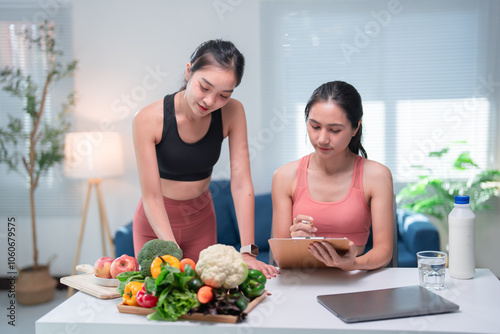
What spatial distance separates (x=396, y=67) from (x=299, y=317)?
3046 millimetres

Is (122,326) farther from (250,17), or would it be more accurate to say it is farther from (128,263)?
(250,17)

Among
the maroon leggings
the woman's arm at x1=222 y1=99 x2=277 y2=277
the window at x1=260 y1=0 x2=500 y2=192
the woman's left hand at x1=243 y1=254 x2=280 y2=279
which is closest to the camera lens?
the woman's left hand at x1=243 y1=254 x2=280 y2=279

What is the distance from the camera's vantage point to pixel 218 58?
5.06 ft

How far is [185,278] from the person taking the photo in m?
1.10

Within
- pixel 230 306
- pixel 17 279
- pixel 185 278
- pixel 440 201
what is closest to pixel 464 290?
pixel 230 306

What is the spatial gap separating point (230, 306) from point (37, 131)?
3.35 meters

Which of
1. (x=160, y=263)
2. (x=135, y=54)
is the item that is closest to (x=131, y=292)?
(x=160, y=263)

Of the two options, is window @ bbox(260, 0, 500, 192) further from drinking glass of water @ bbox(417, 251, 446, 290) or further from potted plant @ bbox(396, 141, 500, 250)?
drinking glass of water @ bbox(417, 251, 446, 290)

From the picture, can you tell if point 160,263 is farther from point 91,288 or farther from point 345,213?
point 345,213

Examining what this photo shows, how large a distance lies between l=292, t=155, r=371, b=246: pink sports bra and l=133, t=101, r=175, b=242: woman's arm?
50 cm

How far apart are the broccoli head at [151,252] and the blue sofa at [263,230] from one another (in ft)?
6.36

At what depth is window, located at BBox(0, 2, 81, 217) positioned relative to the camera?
384 cm

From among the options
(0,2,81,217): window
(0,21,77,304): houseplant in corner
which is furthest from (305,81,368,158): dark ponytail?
(0,2,81,217): window

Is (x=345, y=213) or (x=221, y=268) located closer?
(x=221, y=268)
